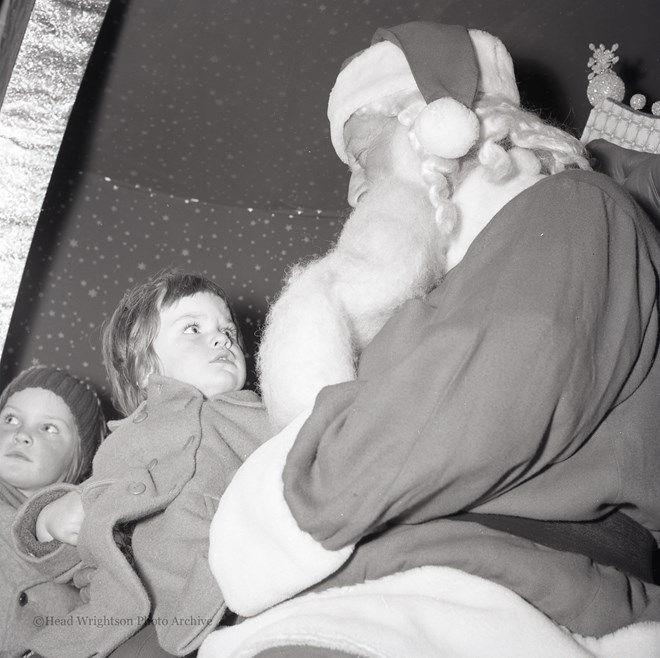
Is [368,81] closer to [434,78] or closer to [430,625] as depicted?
[434,78]

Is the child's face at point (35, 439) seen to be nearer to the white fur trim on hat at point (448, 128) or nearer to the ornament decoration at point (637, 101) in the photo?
the white fur trim on hat at point (448, 128)

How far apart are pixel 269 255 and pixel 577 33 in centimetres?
74

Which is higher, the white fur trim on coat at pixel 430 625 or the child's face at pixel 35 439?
the white fur trim on coat at pixel 430 625

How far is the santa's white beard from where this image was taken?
0.74m

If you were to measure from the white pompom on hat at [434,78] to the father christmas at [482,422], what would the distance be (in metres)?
0.16

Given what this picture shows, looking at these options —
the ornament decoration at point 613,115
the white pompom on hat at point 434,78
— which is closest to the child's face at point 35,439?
the white pompom on hat at point 434,78

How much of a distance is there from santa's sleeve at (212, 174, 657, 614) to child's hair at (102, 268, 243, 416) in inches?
22.5

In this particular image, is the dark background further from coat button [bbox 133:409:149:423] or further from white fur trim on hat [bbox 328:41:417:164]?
coat button [bbox 133:409:149:423]

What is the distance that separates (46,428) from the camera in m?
1.19

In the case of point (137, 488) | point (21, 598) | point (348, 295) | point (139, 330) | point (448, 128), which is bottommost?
point (21, 598)

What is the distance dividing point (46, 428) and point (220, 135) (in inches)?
23.5

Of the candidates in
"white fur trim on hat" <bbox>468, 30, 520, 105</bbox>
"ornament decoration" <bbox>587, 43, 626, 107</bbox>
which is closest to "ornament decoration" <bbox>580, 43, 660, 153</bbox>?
"ornament decoration" <bbox>587, 43, 626, 107</bbox>

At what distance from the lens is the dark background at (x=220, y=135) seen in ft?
3.86

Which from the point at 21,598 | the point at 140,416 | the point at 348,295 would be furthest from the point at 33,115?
the point at 21,598
